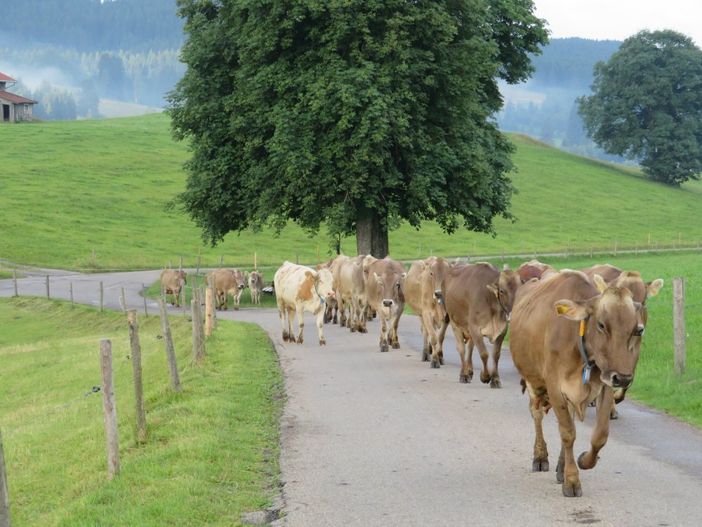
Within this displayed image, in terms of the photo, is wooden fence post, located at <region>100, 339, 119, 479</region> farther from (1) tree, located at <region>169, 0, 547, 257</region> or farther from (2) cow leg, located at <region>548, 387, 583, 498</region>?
(1) tree, located at <region>169, 0, 547, 257</region>

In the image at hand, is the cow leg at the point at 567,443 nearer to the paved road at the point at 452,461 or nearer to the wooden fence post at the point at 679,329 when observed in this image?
the paved road at the point at 452,461

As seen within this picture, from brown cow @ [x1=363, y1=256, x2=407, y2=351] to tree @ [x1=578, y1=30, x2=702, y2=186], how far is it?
84.9m

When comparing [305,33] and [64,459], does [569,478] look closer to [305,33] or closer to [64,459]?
[64,459]

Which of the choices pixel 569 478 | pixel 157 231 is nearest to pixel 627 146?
pixel 157 231

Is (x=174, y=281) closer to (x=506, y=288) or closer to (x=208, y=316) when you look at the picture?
(x=208, y=316)

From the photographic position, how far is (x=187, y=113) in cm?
4159

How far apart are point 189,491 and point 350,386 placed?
7615 mm

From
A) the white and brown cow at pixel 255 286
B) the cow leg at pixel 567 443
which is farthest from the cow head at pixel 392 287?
the white and brown cow at pixel 255 286

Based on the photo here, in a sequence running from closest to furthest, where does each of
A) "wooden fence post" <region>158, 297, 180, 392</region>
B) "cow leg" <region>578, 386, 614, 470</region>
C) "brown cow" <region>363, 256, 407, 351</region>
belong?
"cow leg" <region>578, 386, 614, 470</region> < "wooden fence post" <region>158, 297, 180, 392</region> < "brown cow" <region>363, 256, 407, 351</region>

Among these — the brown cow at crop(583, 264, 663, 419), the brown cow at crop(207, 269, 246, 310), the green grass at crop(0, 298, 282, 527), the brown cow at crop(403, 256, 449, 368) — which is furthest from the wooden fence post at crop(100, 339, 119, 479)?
the brown cow at crop(207, 269, 246, 310)

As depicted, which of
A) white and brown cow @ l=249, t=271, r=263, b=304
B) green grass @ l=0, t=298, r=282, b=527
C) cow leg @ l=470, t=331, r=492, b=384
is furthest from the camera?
white and brown cow @ l=249, t=271, r=263, b=304

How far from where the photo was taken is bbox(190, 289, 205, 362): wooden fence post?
1981 cm

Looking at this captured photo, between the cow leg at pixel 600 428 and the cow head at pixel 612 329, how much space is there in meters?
0.29

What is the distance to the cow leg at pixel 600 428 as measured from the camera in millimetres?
9086
